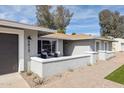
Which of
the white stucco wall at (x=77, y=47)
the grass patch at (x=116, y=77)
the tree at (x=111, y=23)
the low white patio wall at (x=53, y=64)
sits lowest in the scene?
the grass patch at (x=116, y=77)

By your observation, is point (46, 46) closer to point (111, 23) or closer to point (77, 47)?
point (77, 47)

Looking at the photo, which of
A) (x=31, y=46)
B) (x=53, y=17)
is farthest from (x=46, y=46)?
(x=53, y=17)

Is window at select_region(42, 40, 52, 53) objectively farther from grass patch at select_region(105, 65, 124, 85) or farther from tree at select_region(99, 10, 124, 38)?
tree at select_region(99, 10, 124, 38)

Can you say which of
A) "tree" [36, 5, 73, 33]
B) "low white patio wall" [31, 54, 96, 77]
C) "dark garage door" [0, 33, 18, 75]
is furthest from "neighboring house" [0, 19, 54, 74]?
"tree" [36, 5, 73, 33]

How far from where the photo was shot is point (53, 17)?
42406mm

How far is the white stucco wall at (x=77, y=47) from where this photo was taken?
21298 millimetres

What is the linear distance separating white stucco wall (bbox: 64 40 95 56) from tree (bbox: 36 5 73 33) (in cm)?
1704

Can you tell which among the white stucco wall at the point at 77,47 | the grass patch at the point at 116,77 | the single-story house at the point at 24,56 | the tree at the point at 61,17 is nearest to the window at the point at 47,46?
the white stucco wall at the point at 77,47

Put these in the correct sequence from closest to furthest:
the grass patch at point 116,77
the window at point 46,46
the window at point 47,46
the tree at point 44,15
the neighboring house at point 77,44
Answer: the grass patch at point 116,77 < the window at point 47,46 < the window at point 46,46 < the neighboring house at point 77,44 < the tree at point 44,15

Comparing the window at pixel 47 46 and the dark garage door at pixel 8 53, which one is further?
the window at pixel 47 46

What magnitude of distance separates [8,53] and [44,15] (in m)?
33.4

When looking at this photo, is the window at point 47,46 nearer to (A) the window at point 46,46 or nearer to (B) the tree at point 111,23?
(A) the window at point 46,46

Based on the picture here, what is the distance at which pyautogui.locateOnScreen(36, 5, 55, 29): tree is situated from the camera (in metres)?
40.8
